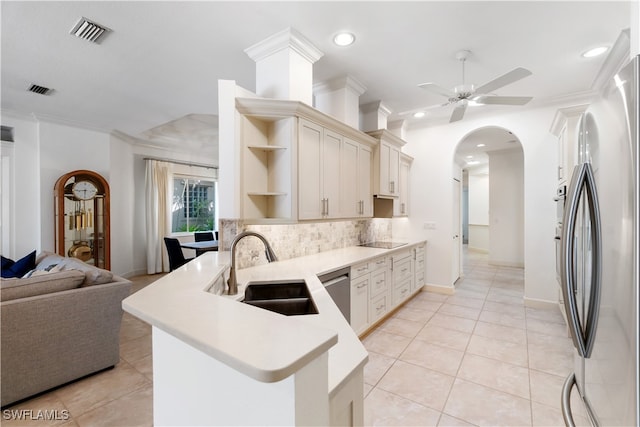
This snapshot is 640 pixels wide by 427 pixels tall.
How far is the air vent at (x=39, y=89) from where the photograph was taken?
3.46m

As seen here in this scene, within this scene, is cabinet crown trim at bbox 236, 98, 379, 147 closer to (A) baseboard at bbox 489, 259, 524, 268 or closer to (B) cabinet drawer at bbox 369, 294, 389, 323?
(B) cabinet drawer at bbox 369, 294, 389, 323

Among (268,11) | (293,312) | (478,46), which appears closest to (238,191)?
(293,312)

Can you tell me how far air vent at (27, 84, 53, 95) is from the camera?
11.3 feet

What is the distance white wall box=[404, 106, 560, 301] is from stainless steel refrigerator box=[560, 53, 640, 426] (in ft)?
11.4

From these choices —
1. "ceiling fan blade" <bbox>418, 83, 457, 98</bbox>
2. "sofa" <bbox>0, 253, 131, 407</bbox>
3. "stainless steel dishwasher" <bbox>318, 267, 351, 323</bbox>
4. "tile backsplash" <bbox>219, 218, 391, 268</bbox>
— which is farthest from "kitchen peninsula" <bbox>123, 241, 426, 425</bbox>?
"ceiling fan blade" <bbox>418, 83, 457, 98</bbox>

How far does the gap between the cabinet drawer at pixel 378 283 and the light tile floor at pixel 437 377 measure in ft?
1.49

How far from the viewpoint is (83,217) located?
4836mm

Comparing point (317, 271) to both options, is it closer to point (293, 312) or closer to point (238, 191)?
point (293, 312)

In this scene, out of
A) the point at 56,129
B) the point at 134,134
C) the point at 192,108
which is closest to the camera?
the point at 192,108

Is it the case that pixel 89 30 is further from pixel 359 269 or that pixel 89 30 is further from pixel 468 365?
pixel 468 365

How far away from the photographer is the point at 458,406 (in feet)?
6.65

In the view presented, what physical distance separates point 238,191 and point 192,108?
254 cm

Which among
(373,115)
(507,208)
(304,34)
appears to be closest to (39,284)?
(304,34)

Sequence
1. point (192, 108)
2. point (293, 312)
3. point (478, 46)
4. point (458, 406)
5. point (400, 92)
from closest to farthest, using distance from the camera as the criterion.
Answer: point (293, 312) → point (458, 406) → point (478, 46) → point (400, 92) → point (192, 108)
